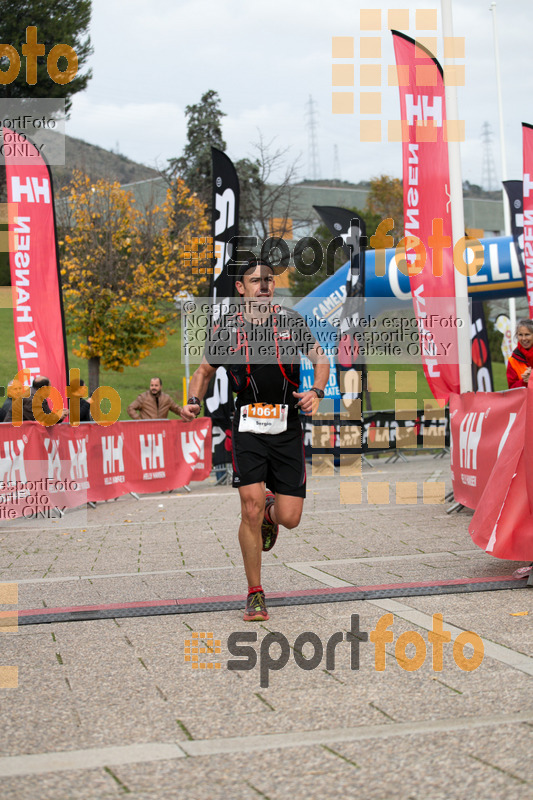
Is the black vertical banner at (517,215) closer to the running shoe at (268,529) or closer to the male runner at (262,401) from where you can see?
the male runner at (262,401)

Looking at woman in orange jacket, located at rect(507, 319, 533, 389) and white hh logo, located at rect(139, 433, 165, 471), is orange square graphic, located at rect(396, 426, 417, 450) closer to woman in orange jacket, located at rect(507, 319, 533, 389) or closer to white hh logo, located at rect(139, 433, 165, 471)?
white hh logo, located at rect(139, 433, 165, 471)

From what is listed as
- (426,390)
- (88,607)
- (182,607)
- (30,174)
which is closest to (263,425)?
(182,607)

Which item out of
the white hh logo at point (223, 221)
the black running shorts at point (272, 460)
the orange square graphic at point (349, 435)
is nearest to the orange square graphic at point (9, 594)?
the black running shorts at point (272, 460)

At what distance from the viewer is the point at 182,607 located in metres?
5.60

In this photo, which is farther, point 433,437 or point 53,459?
point 433,437

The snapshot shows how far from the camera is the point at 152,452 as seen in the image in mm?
14406

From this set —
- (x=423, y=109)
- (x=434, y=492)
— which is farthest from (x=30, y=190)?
(x=434, y=492)

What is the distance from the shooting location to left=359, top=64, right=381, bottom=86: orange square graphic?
11961 mm

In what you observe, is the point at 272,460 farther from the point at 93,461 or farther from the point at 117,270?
the point at 117,270

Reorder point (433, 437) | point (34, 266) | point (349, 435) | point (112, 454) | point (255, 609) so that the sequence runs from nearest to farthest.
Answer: point (255, 609) < point (34, 266) < point (112, 454) < point (349, 435) < point (433, 437)

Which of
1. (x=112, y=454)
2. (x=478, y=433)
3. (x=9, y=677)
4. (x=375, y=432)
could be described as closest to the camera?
(x=9, y=677)

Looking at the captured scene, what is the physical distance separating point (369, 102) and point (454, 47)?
138 cm

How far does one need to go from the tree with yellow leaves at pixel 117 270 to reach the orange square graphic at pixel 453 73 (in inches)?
698

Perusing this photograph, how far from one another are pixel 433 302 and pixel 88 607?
6.55 metres
